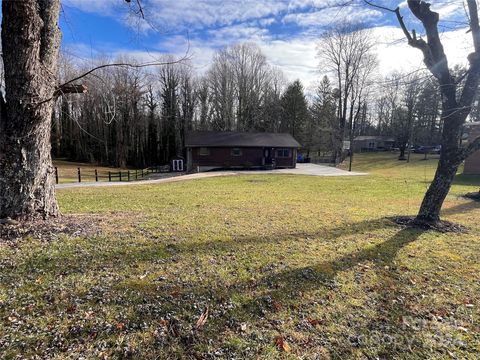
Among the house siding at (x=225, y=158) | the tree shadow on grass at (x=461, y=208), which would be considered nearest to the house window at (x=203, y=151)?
the house siding at (x=225, y=158)

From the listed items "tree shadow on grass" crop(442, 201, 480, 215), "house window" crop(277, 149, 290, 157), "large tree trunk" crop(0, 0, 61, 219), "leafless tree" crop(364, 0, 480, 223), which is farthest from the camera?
"house window" crop(277, 149, 290, 157)

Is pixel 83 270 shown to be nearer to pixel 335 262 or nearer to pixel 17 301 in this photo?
pixel 17 301

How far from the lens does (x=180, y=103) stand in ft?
136

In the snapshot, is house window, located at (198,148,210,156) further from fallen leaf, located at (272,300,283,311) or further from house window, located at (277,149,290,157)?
fallen leaf, located at (272,300,283,311)

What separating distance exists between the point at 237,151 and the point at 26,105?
2471 centimetres

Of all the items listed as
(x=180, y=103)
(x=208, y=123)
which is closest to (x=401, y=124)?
(x=208, y=123)

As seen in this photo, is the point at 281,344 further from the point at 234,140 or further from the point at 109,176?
the point at 234,140

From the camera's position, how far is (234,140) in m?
28.7

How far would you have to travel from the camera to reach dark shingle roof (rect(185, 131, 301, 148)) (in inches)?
1088

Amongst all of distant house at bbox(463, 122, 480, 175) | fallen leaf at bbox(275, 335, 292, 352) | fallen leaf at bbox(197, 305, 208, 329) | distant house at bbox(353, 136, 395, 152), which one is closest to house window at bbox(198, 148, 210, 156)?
distant house at bbox(463, 122, 480, 175)

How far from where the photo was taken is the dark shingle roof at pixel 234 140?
27641 millimetres

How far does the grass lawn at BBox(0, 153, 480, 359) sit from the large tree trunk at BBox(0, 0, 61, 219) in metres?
0.86

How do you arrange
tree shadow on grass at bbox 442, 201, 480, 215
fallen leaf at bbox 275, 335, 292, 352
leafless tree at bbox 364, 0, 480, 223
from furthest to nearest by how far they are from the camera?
tree shadow on grass at bbox 442, 201, 480, 215 → leafless tree at bbox 364, 0, 480, 223 → fallen leaf at bbox 275, 335, 292, 352

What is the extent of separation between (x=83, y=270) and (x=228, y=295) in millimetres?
1789
